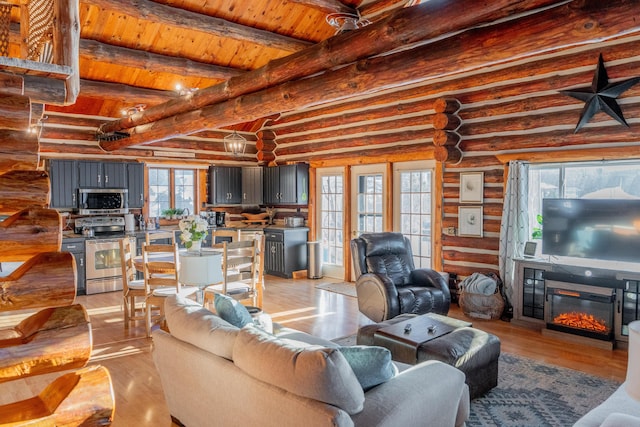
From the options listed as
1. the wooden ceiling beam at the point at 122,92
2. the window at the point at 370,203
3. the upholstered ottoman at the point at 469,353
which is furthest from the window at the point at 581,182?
the wooden ceiling beam at the point at 122,92

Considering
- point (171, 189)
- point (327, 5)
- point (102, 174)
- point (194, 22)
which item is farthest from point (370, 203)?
point (102, 174)

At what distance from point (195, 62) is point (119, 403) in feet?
16.4

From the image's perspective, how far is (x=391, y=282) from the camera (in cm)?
538

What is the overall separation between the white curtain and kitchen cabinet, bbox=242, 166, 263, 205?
5151 millimetres

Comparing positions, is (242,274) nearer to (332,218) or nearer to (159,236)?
(159,236)

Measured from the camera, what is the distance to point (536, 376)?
13.9 feet

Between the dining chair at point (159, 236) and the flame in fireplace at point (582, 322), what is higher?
the dining chair at point (159, 236)

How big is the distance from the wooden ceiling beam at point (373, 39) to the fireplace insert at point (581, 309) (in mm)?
3470

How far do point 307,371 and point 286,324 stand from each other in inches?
147

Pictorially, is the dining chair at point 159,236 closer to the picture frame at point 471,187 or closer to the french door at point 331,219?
the french door at point 331,219

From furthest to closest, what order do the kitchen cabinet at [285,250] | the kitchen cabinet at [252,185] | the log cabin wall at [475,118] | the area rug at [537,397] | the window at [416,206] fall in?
the kitchen cabinet at [252,185]
the kitchen cabinet at [285,250]
the window at [416,206]
the area rug at [537,397]
the log cabin wall at [475,118]

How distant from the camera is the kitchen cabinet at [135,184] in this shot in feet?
27.9

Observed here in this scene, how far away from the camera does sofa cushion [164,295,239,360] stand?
273 cm

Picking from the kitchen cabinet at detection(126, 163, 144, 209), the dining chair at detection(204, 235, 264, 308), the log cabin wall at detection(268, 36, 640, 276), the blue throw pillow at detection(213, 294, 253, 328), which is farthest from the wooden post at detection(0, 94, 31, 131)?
the kitchen cabinet at detection(126, 163, 144, 209)
